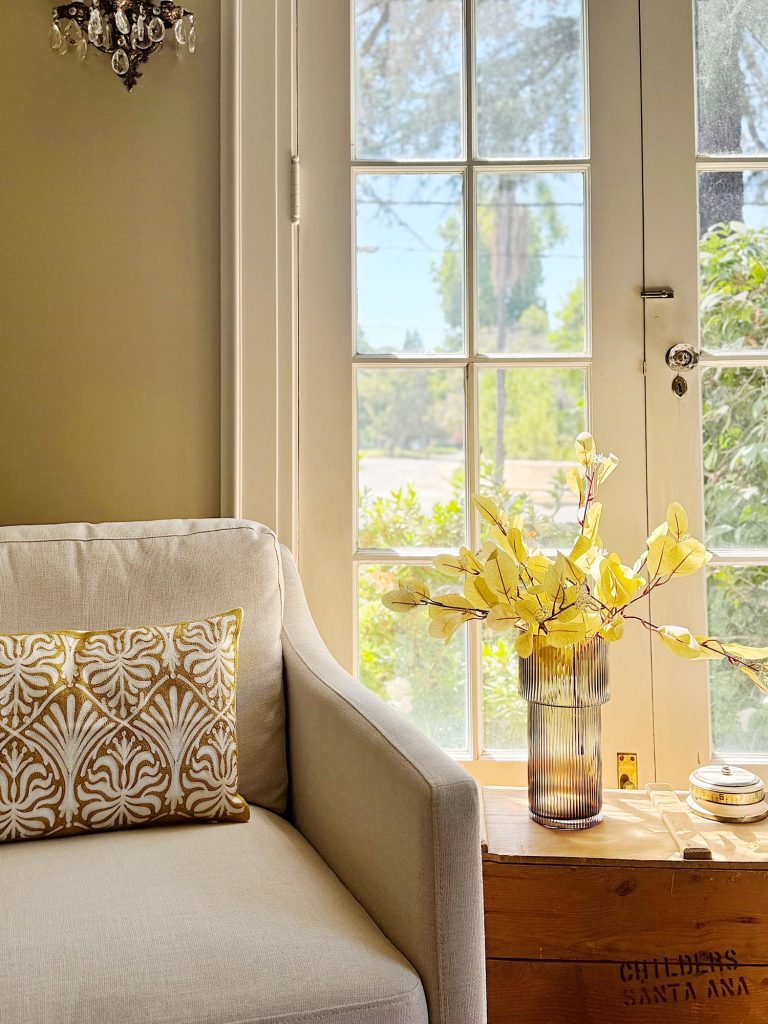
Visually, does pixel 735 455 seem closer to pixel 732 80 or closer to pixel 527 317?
pixel 527 317

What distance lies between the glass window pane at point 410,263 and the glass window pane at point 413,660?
461 millimetres

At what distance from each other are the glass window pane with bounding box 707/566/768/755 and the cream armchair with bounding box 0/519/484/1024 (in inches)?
31.5

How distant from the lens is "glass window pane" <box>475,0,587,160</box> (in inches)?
66.2

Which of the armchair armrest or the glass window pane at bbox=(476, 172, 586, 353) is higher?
the glass window pane at bbox=(476, 172, 586, 353)

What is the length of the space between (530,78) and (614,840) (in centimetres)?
140

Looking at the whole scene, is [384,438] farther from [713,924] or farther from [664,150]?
[713,924]

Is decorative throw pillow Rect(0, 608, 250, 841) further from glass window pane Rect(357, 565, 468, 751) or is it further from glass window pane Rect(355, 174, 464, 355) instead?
glass window pane Rect(355, 174, 464, 355)

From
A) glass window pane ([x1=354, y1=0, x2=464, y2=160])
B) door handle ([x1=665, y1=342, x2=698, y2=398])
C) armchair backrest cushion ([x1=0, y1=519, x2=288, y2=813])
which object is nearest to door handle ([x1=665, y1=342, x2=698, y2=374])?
door handle ([x1=665, y1=342, x2=698, y2=398])

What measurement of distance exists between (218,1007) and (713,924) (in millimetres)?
759

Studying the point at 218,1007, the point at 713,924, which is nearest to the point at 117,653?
the point at 218,1007

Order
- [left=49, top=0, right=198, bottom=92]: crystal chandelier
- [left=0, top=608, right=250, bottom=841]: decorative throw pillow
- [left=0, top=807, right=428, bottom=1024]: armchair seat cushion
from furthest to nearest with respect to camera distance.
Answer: [left=49, top=0, right=198, bottom=92]: crystal chandelier, [left=0, top=608, right=250, bottom=841]: decorative throw pillow, [left=0, top=807, right=428, bottom=1024]: armchair seat cushion

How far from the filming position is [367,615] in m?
1.72

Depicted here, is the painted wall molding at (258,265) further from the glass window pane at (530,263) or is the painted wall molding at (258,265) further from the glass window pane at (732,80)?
the glass window pane at (732,80)

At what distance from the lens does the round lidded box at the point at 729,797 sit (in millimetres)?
1359
